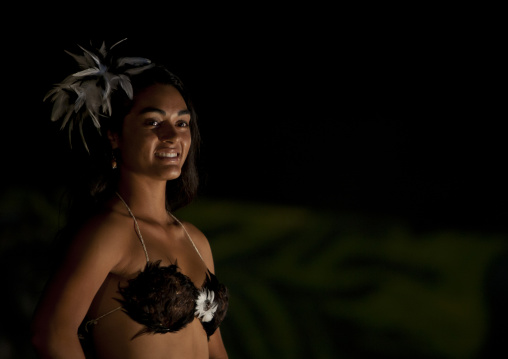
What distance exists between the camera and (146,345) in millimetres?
1735

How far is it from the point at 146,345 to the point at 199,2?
55.3 inches

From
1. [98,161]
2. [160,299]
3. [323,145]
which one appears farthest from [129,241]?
[323,145]

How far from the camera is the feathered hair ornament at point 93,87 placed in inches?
73.2

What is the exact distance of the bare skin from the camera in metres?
1.65

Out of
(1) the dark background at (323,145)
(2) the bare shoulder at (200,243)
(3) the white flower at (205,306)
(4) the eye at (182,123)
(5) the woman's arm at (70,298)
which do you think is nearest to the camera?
(5) the woman's arm at (70,298)

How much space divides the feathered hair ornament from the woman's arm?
32 cm

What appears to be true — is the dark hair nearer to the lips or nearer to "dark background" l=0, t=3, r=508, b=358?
the lips

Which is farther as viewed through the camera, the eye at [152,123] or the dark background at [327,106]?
the dark background at [327,106]

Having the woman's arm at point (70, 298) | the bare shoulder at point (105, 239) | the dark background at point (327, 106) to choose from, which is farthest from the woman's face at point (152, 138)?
the dark background at point (327, 106)

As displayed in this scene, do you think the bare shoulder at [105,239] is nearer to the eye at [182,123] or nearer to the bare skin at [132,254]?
the bare skin at [132,254]

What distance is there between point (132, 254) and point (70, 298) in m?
0.20

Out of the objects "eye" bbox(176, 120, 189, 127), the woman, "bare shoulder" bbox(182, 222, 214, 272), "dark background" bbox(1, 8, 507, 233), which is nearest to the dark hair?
the woman

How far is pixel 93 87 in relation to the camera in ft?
6.18

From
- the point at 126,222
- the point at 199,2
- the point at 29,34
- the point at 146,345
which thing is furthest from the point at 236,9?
the point at 146,345
